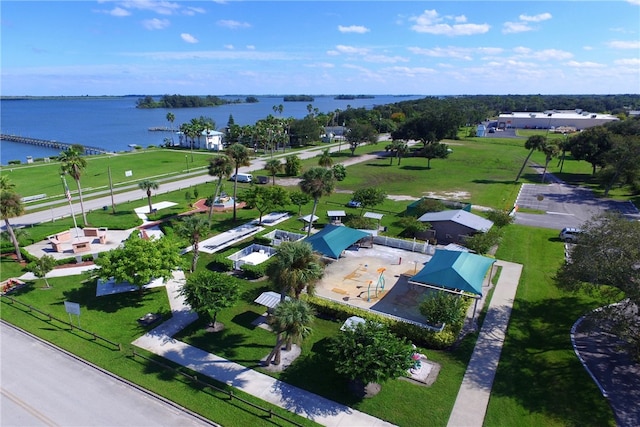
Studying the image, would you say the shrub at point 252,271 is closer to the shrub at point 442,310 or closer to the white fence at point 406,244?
the white fence at point 406,244

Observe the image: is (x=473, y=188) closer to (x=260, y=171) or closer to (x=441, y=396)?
(x=260, y=171)

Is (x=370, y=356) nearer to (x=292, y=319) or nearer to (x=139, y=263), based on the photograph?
(x=292, y=319)

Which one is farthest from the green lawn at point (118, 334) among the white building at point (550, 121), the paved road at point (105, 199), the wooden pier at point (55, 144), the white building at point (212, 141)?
the white building at point (550, 121)

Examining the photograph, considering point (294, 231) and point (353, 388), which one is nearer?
point (353, 388)

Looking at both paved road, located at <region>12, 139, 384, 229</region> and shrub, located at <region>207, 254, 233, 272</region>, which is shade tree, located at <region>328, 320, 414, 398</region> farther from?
paved road, located at <region>12, 139, 384, 229</region>

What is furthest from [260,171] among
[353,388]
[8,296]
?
[353,388]

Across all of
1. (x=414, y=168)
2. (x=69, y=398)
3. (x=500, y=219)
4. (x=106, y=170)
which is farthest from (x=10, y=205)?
(x=414, y=168)
